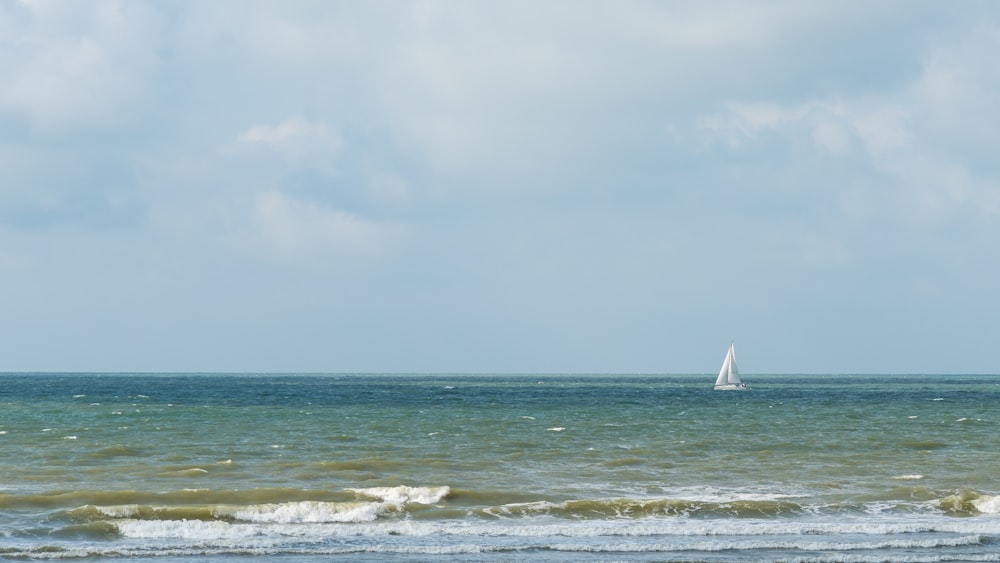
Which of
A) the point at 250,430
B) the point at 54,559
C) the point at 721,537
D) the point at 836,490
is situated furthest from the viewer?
the point at 250,430

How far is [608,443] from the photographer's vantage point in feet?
157

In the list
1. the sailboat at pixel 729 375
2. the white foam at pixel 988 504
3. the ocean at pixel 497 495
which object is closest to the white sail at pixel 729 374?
the sailboat at pixel 729 375

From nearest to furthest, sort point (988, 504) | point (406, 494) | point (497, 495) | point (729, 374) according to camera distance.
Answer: point (988, 504) → point (406, 494) → point (497, 495) → point (729, 374)

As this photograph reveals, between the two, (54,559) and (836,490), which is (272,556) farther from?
(836,490)

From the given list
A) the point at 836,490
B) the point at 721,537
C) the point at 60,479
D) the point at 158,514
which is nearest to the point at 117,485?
the point at 60,479

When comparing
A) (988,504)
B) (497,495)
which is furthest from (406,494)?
(988,504)

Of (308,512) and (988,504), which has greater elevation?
(988,504)

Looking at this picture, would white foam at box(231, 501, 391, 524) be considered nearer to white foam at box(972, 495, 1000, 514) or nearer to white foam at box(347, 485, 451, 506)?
white foam at box(347, 485, 451, 506)

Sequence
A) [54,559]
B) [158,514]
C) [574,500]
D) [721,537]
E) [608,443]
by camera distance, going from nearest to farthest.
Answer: [54,559] → [721,537] → [158,514] → [574,500] → [608,443]

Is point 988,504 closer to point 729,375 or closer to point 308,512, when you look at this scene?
point 308,512

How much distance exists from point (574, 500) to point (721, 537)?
6.22 metres

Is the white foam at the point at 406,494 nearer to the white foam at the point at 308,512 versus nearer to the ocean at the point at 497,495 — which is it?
the ocean at the point at 497,495

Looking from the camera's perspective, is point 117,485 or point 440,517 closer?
point 440,517

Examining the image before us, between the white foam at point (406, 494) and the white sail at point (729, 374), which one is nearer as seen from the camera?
the white foam at point (406, 494)
